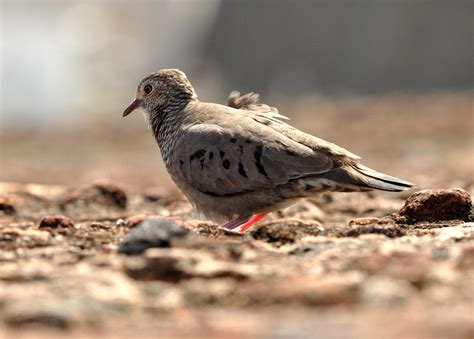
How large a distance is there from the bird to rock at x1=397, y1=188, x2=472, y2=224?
5.2 inches

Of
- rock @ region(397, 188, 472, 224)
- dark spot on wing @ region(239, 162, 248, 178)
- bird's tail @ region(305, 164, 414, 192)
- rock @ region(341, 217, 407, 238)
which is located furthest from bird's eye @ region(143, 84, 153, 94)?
rock @ region(341, 217, 407, 238)

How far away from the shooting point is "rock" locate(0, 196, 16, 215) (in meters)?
8.23

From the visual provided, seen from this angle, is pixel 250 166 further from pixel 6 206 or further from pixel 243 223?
pixel 6 206

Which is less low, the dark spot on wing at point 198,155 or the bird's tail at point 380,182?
the dark spot on wing at point 198,155

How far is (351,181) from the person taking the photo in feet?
22.7

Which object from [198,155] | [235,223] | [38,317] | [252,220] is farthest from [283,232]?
[38,317]

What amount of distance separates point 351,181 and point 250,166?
67 centimetres

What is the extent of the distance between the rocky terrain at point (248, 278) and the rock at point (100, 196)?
1.99 meters

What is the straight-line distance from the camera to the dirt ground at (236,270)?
4035mm

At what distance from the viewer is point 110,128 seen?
22.6m

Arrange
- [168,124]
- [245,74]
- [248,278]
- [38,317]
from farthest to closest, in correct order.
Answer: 1. [245,74]
2. [168,124]
3. [248,278]
4. [38,317]

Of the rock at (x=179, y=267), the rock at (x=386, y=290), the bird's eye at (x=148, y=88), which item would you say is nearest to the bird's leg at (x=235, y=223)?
the bird's eye at (x=148, y=88)

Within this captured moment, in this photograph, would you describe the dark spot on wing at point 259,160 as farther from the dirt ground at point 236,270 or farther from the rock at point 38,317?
the rock at point 38,317

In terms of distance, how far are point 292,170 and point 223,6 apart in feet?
77.7
